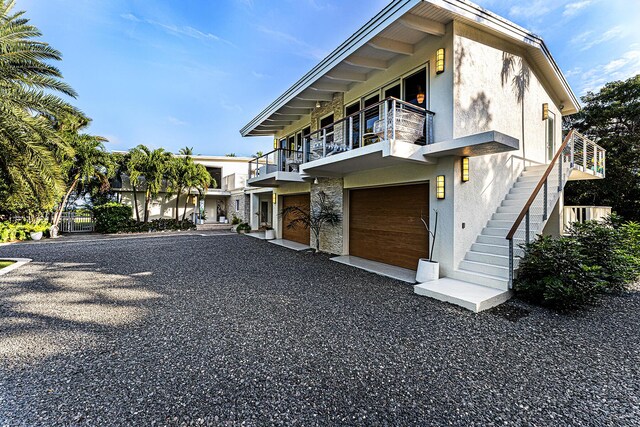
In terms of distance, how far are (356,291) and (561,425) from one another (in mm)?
4016

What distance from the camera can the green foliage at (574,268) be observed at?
4.94 m

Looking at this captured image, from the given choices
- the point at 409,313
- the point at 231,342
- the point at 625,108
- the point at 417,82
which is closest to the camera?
the point at 231,342

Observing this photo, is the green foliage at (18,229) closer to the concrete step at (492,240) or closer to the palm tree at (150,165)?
the palm tree at (150,165)

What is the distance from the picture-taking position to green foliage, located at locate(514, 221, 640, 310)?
194 inches

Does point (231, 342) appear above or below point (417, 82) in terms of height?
below

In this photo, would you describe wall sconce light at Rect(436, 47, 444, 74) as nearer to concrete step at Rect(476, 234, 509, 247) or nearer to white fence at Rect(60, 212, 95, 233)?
concrete step at Rect(476, 234, 509, 247)

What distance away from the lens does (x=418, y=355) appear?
11.6 feet

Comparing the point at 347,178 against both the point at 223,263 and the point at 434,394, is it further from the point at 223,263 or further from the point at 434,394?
the point at 434,394

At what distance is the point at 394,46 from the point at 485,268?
20.2ft

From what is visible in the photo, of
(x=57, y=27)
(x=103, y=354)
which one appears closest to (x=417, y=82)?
(x=103, y=354)

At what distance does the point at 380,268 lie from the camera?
838cm

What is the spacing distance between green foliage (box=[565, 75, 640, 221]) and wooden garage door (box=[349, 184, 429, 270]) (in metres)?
14.7

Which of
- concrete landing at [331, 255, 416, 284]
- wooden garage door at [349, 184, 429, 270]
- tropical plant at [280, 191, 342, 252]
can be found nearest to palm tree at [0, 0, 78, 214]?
tropical plant at [280, 191, 342, 252]

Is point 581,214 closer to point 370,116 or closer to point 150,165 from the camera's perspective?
point 370,116
